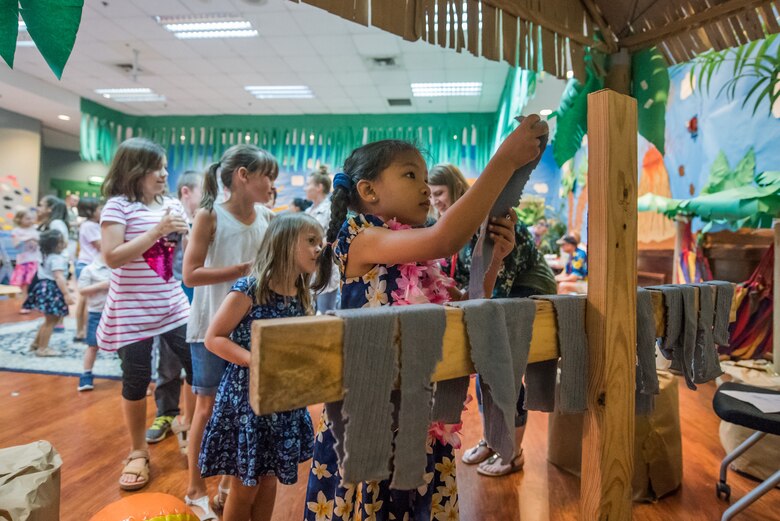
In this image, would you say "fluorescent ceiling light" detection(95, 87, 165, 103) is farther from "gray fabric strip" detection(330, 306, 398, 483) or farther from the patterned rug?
"gray fabric strip" detection(330, 306, 398, 483)

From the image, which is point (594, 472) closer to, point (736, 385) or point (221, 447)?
point (221, 447)

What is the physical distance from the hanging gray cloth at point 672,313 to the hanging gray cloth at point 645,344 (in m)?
0.06

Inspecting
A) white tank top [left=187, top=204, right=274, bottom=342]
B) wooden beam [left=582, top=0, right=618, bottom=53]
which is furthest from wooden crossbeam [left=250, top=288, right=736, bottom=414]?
white tank top [left=187, top=204, right=274, bottom=342]

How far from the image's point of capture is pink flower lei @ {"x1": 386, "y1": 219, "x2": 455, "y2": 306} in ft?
3.47

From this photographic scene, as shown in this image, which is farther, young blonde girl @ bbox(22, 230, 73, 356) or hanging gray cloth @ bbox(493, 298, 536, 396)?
young blonde girl @ bbox(22, 230, 73, 356)

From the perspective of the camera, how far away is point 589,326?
0.86 meters

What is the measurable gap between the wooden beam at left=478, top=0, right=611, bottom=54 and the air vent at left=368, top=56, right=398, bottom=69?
533 centimetres

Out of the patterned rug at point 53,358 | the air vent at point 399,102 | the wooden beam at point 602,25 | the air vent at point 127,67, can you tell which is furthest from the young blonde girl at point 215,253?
the air vent at point 399,102

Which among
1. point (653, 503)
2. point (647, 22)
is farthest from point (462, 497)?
point (647, 22)

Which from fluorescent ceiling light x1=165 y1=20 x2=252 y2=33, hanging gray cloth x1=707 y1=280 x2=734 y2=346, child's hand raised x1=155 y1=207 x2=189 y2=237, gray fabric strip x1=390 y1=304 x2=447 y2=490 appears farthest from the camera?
fluorescent ceiling light x1=165 y1=20 x2=252 y2=33

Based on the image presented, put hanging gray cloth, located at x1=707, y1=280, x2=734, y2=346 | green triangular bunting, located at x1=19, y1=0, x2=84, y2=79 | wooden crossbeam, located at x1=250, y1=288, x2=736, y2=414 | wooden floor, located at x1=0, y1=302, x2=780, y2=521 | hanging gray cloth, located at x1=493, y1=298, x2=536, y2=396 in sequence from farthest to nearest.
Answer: wooden floor, located at x1=0, y1=302, x2=780, y2=521 < hanging gray cloth, located at x1=707, y1=280, x2=734, y2=346 < green triangular bunting, located at x1=19, y1=0, x2=84, y2=79 < hanging gray cloth, located at x1=493, y1=298, x2=536, y2=396 < wooden crossbeam, located at x1=250, y1=288, x2=736, y2=414

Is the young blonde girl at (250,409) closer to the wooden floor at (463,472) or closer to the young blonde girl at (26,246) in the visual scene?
the wooden floor at (463,472)

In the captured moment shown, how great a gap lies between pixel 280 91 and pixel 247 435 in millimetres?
7368

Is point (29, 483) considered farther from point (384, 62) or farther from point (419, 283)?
point (384, 62)
